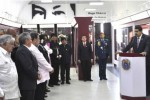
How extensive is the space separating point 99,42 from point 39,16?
7.94 meters

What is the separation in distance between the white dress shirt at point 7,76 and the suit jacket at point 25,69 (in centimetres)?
34

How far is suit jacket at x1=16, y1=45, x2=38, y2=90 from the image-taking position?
380cm

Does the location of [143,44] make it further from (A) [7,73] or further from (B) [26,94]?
(A) [7,73]

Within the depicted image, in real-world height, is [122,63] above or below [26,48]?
below

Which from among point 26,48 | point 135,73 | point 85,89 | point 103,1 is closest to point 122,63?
point 135,73

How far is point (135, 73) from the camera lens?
617 cm

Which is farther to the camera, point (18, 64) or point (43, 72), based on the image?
point (43, 72)

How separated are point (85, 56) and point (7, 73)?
20.7ft

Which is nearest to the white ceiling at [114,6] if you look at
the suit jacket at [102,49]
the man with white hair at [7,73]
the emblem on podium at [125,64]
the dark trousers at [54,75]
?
the suit jacket at [102,49]

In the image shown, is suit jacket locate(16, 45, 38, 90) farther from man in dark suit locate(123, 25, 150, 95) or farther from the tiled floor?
man in dark suit locate(123, 25, 150, 95)

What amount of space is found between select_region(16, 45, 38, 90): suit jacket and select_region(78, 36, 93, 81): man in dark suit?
564cm

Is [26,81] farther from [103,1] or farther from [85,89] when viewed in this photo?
[103,1]

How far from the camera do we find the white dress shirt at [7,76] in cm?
330

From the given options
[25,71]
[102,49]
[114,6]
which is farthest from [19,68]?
[114,6]
